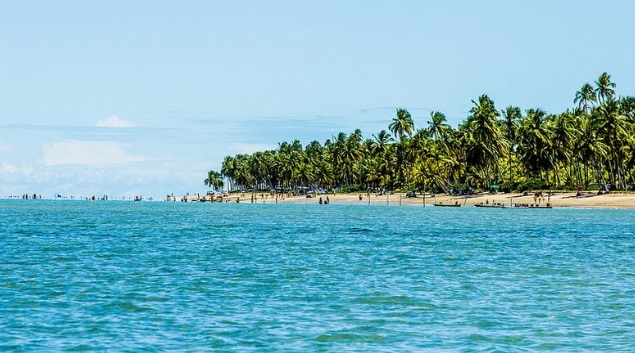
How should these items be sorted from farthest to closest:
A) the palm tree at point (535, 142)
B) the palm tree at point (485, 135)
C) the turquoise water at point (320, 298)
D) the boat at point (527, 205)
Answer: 1. the palm tree at point (485, 135)
2. the palm tree at point (535, 142)
3. the boat at point (527, 205)
4. the turquoise water at point (320, 298)

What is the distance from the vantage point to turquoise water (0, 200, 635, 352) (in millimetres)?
22312

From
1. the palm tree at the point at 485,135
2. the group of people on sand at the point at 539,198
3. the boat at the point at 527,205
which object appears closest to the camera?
the boat at the point at 527,205

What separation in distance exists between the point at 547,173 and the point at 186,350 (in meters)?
162

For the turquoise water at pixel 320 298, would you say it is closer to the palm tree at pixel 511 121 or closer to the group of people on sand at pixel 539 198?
the group of people on sand at pixel 539 198

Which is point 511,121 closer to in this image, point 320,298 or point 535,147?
point 535,147

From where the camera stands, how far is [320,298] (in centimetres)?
3011

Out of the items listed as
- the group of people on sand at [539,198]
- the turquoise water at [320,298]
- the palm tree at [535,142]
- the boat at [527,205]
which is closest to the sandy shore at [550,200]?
the group of people on sand at [539,198]

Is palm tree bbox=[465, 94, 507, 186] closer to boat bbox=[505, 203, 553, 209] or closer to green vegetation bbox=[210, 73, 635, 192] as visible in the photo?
green vegetation bbox=[210, 73, 635, 192]

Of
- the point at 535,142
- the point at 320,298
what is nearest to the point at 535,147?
the point at 535,142

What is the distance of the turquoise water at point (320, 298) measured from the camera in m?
22.3

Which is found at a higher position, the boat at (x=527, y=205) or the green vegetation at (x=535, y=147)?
the green vegetation at (x=535, y=147)

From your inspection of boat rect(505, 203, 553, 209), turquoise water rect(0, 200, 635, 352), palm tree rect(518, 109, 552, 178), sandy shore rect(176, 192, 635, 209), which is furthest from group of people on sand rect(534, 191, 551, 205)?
turquoise water rect(0, 200, 635, 352)

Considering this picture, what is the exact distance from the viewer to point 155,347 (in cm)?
2138

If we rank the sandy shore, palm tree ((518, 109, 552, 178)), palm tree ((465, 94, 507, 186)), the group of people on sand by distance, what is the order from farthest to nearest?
palm tree ((465, 94, 507, 186))
palm tree ((518, 109, 552, 178))
the group of people on sand
the sandy shore
